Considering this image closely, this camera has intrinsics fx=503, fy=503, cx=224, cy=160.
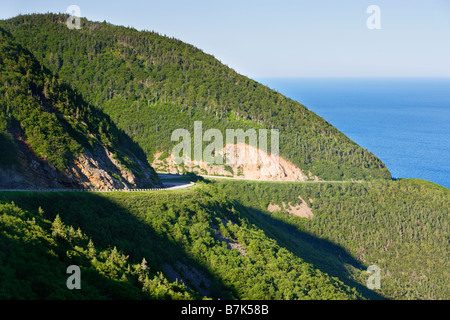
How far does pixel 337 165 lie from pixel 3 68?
9457 centimetres

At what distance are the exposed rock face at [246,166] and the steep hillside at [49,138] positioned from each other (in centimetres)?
5383

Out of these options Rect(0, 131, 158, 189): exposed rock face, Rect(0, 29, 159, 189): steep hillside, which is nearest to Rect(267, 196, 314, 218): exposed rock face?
Rect(0, 29, 159, 189): steep hillside

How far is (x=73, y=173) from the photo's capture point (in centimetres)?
6450

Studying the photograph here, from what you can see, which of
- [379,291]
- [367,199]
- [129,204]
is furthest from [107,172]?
[367,199]

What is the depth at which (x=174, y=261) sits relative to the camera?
57844 mm

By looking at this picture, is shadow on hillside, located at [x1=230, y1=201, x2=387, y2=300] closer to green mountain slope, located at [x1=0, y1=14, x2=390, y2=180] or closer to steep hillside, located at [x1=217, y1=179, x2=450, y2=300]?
steep hillside, located at [x1=217, y1=179, x2=450, y2=300]

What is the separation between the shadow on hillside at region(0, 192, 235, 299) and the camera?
51625 millimetres

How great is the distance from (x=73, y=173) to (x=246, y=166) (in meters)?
75.9

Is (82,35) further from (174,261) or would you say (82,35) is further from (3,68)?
(174,261)

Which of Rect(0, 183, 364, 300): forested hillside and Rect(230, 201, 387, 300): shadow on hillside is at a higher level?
Rect(0, 183, 364, 300): forested hillside

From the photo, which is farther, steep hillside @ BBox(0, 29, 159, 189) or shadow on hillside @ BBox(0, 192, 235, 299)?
steep hillside @ BBox(0, 29, 159, 189)

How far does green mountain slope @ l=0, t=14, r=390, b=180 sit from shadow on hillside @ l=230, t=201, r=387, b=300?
29653 mm

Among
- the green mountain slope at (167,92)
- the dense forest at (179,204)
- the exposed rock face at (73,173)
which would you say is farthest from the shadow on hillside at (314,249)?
the green mountain slope at (167,92)

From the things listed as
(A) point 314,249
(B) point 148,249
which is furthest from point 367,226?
(B) point 148,249
